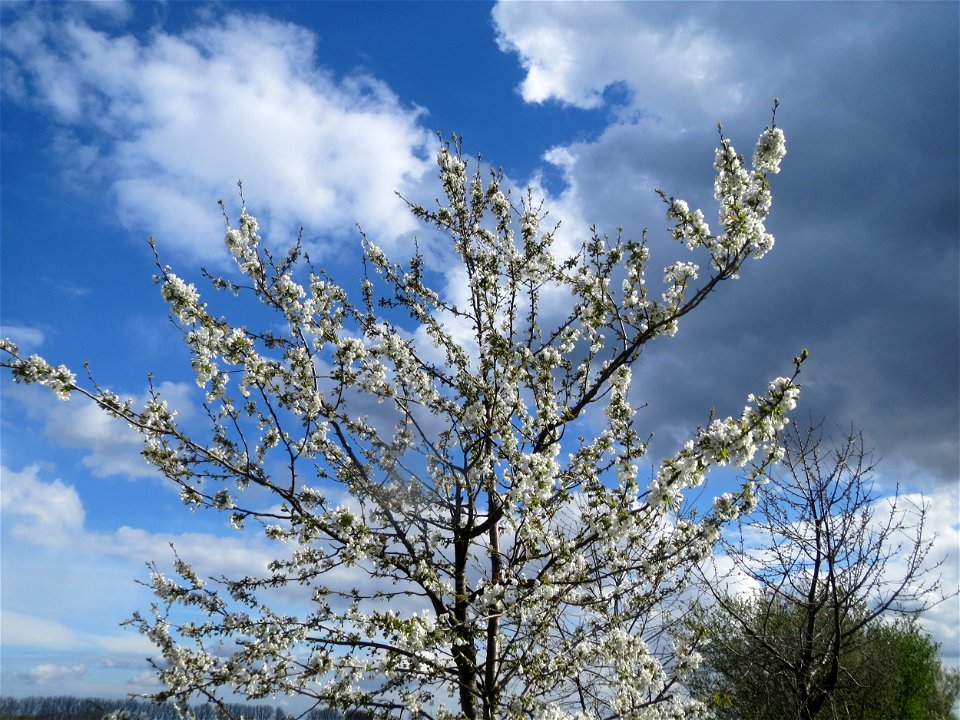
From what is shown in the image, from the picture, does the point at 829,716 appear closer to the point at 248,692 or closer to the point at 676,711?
the point at 676,711

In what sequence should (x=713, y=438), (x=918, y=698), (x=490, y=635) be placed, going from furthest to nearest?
(x=918, y=698)
(x=490, y=635)
(x=713, y=438)

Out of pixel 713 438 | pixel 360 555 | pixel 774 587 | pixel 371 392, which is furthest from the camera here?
pixel 774 587

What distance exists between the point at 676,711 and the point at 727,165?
5.79 m

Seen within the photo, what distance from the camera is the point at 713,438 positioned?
17.7 ft

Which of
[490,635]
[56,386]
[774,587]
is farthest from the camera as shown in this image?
[774,587]

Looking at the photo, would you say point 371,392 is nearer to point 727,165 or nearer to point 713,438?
point 713,438

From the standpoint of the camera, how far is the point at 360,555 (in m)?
6.44

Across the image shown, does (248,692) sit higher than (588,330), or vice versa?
(588,330)

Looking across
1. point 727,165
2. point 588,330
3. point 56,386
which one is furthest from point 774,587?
point 56,386

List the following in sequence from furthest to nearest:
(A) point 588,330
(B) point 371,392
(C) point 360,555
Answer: (A) point 588,330, (B) point 371,392, (C) point 360,555

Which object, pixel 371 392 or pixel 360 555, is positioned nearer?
pixel 360 555

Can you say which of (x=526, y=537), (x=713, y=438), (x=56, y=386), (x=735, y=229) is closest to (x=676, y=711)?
(x=526, y=537)

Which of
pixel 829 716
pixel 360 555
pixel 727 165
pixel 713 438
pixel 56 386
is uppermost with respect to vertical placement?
pixel 727 165

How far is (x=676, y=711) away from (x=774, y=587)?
4.28m
